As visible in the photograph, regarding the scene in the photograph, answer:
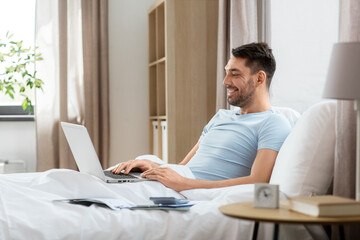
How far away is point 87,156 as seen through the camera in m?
2.34

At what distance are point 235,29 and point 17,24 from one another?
82.0 inches

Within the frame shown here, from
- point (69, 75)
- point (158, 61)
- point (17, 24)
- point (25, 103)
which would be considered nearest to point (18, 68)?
point (25, 103)

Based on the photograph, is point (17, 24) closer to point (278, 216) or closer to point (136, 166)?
point (136, 166)

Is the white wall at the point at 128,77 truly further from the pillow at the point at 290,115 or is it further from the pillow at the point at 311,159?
the pillow at the point at 311,159

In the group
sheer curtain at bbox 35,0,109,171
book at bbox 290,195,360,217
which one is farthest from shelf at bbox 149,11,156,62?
book at bbox 290,195,360,217

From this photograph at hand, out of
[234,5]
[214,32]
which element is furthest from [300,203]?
[214,32]

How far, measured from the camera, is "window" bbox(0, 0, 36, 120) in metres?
4.61

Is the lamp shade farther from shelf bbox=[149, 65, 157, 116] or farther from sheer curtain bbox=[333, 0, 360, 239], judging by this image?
shelf bbox=[149, 65, 157, 116]

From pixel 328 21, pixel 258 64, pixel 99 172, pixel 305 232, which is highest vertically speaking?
pixel 328 21

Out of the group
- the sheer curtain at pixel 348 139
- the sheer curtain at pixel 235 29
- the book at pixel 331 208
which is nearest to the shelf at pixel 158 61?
the sheer curtain at pixel 235 29

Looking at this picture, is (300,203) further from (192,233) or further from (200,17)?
(200,17)

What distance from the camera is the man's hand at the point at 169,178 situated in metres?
2.23

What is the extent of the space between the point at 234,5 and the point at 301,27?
1.78 feet

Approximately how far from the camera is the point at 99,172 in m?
2.26
